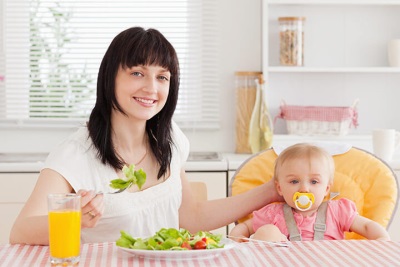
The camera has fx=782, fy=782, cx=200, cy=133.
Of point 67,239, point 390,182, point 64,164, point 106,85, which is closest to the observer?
point 67,239

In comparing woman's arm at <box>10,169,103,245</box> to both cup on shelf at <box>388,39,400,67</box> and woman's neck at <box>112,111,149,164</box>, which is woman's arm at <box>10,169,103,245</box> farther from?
cup on shelf at <box>388,39,400,67</box>

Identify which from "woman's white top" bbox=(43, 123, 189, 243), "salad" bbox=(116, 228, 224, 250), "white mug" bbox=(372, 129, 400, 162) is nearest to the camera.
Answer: "salad" bbox=(116, 228, 224, 250)

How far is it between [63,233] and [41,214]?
18.6 inches

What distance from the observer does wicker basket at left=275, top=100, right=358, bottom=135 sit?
13.0 feet

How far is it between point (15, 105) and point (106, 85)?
1.88 metres

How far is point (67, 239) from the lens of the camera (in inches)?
67.4

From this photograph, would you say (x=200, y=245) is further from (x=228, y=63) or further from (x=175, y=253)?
(x=228, y=63)

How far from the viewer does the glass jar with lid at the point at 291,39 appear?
3.97 meters

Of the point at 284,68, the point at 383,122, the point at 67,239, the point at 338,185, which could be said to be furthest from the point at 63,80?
the point at 67,239

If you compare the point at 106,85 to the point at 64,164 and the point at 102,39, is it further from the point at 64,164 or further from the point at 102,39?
the point at 102,39

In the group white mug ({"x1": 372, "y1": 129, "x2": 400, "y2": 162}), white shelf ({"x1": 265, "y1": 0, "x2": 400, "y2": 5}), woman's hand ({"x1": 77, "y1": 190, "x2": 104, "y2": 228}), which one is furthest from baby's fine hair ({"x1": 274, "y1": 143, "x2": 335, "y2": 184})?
white shelf ({"x1": 265, "y1": 0, "x2": 400, "y2": 5})

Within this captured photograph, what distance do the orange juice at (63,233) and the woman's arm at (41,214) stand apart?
0.13 m

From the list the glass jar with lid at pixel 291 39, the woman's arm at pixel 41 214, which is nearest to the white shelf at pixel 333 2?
the glass jar with lid at pixel 291 39

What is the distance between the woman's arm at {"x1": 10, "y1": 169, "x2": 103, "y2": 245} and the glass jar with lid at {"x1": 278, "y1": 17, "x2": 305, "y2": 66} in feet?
6.51
